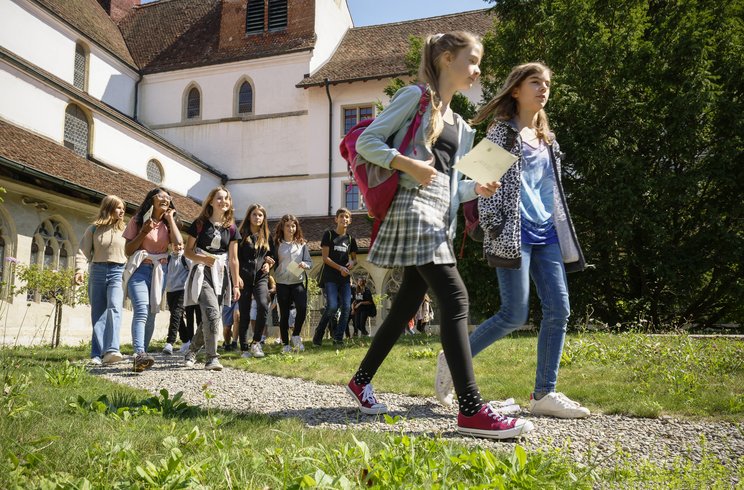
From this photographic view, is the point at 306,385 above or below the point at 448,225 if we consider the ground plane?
below

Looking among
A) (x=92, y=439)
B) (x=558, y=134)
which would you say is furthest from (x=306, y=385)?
(x=558, y=134)

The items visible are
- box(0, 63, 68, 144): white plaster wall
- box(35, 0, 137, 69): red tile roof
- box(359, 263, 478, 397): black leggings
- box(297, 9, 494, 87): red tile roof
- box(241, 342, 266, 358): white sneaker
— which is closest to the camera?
box(359, 263, 478, 397): black leggings

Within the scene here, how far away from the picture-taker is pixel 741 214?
12.0 m

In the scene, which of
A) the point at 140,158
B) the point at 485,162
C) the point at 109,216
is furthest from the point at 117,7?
the point at 485,162

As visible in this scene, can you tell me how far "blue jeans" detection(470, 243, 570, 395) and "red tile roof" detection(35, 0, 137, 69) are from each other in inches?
930

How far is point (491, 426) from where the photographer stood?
11.0 ft

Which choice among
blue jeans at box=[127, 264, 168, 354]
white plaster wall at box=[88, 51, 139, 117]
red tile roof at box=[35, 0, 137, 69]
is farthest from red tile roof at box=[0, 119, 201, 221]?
blue jeans at box=[127, 264, 168, 354]

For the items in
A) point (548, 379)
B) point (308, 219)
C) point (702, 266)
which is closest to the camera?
point (548, 379)

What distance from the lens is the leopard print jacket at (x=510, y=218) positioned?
4070 millimetres

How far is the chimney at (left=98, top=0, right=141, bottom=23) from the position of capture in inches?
1243

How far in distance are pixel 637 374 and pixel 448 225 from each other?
9.91 feet

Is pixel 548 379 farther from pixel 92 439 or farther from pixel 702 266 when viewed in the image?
pixel 702 266

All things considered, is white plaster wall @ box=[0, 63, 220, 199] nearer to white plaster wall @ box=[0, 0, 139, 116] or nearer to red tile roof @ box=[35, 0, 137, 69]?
white plaster wall @ box=[0, 0, 139, 116]

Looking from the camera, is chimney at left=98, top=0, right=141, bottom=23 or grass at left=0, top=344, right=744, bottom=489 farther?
chimney at left=98, top=0, right=141, bottom=23
